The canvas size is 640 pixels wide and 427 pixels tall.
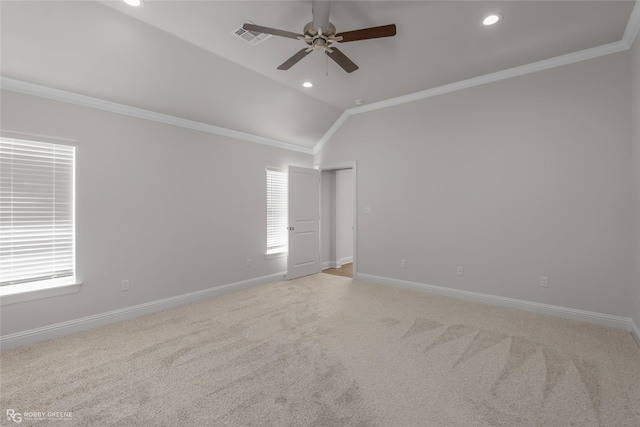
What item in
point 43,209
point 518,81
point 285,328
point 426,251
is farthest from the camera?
point 426,251

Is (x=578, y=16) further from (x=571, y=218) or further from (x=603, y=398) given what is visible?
(x=603, y=398)

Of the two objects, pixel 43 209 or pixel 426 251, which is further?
pixel 426 251

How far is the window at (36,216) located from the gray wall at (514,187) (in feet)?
12.9

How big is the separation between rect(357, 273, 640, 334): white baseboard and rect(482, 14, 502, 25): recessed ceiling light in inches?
121

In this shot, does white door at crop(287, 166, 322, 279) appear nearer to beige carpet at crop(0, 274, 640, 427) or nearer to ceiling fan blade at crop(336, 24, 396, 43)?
beige carpet at crop(0, 274, 640, 427)

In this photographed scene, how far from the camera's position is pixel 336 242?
21.0ft

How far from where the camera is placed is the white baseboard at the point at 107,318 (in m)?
2.79

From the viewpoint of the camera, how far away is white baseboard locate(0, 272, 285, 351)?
279 centimetres

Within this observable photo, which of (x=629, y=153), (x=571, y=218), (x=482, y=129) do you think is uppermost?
(x=482, y=129)

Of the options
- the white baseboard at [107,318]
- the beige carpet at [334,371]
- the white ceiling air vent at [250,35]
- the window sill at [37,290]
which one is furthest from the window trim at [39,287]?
the white ceiling air vent at [250,35]

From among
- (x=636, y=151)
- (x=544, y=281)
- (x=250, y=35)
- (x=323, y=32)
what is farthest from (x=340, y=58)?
(x=544, y=281)

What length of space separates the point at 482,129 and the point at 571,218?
4.78 ft

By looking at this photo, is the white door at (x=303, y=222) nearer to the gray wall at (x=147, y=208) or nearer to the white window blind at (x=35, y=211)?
the gray wall at (x=147, y=208)

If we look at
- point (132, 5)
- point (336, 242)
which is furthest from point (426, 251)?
point (132, 5)
